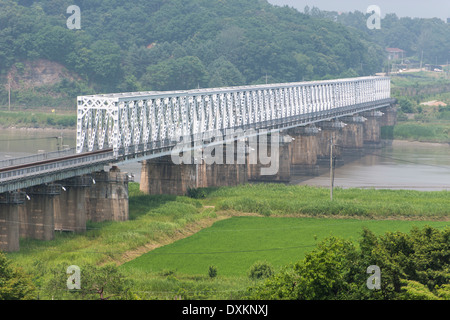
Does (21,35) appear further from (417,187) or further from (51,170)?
(51,170)

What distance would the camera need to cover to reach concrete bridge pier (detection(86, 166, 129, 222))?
218 feet

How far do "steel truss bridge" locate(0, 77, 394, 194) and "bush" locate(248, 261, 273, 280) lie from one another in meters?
16.1

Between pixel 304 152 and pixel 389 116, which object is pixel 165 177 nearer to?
pixel 304 152

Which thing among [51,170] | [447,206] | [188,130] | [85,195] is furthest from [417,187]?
[51,170]

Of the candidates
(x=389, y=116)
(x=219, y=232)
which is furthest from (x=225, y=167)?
(x=389, y=116)

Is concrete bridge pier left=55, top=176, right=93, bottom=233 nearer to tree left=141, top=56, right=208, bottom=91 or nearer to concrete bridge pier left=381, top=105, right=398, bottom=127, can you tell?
concrete bridge pier left=381, top=105, right=398, bottom=127

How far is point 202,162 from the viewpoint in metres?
90.8

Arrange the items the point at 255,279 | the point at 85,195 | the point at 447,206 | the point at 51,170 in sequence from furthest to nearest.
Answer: the point at 447,206
the point at 85,195
the point at 51,170
the point at 255,279

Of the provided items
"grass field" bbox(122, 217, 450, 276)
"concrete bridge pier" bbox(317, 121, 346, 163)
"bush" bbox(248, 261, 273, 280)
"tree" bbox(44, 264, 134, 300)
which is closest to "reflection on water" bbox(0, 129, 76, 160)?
"concrete bridge pier" bbox(317, 121, 346, 163)
